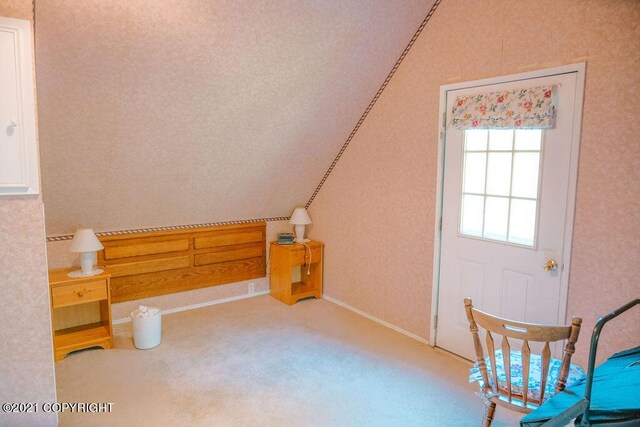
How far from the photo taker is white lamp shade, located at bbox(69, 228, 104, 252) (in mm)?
3148

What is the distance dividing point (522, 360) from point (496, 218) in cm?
131

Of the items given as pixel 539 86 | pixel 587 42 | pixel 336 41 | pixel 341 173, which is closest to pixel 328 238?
pixel 341 173

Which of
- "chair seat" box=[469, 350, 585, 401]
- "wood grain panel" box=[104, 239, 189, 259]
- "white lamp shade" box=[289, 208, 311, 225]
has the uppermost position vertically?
"white lamp shade" box=[289, 208, 311, 225]

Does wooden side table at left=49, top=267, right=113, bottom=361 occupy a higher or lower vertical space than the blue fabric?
lower

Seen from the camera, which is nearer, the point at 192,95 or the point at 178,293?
the point at 192,95

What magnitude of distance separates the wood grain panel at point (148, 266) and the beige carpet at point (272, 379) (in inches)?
18.7

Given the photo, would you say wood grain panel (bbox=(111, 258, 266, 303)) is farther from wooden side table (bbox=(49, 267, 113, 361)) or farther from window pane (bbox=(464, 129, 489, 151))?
window pane (bbox=(464, 129, 489, 151))

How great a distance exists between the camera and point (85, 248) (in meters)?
3.16

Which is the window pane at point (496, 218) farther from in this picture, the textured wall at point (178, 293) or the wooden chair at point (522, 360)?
→ the textured wall at point (178, 293)

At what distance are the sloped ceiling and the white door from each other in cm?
93

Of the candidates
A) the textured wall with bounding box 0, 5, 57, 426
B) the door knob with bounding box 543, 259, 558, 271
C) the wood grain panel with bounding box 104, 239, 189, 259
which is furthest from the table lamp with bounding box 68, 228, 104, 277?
the door knob with bounding box 543, 259, 558, 271

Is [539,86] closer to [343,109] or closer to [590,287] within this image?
[590,287]

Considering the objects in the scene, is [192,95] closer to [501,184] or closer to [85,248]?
[85,248]

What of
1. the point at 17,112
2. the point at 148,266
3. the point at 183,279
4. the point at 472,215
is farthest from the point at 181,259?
the point at 472,215
